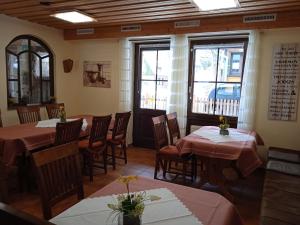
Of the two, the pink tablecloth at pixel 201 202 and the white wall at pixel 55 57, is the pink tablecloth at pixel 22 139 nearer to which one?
the white wall at pixel 55 57

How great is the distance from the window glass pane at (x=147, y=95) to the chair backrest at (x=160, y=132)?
4.65ft

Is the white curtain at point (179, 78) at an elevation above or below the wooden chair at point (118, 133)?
above

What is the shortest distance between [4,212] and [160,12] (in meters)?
3.46

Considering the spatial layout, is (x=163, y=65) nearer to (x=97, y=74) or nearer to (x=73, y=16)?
(x=97, y=74)

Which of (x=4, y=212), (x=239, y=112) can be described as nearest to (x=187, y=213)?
(x=4, y=212)

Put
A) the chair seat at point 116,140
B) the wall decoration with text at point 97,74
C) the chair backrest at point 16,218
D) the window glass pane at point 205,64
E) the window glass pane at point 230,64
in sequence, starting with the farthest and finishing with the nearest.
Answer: the wall decoration with text at point 97,74 → the window glass pane at point 205,64 → the window glass pane at point 230,64 → the chair seat at point 116,140 → the chair backrest at point 16,218

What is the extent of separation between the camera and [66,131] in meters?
2.90

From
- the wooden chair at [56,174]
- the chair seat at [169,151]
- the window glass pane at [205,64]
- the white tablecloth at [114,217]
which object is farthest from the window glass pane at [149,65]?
the white tablecloth at [114,217]

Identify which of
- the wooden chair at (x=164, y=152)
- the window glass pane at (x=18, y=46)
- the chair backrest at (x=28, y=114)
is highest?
the window glass pane at (x=18, y=46)

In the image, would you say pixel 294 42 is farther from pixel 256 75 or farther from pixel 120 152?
pixel 120 152

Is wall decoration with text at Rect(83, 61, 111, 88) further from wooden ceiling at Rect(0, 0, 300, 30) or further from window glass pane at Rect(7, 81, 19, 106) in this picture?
window glass pane at Rect(7, 81, 19, 106)

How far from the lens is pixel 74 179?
171 centimetres

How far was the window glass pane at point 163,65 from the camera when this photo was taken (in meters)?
4.67

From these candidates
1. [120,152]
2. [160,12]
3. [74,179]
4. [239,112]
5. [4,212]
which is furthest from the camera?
[120,152]
